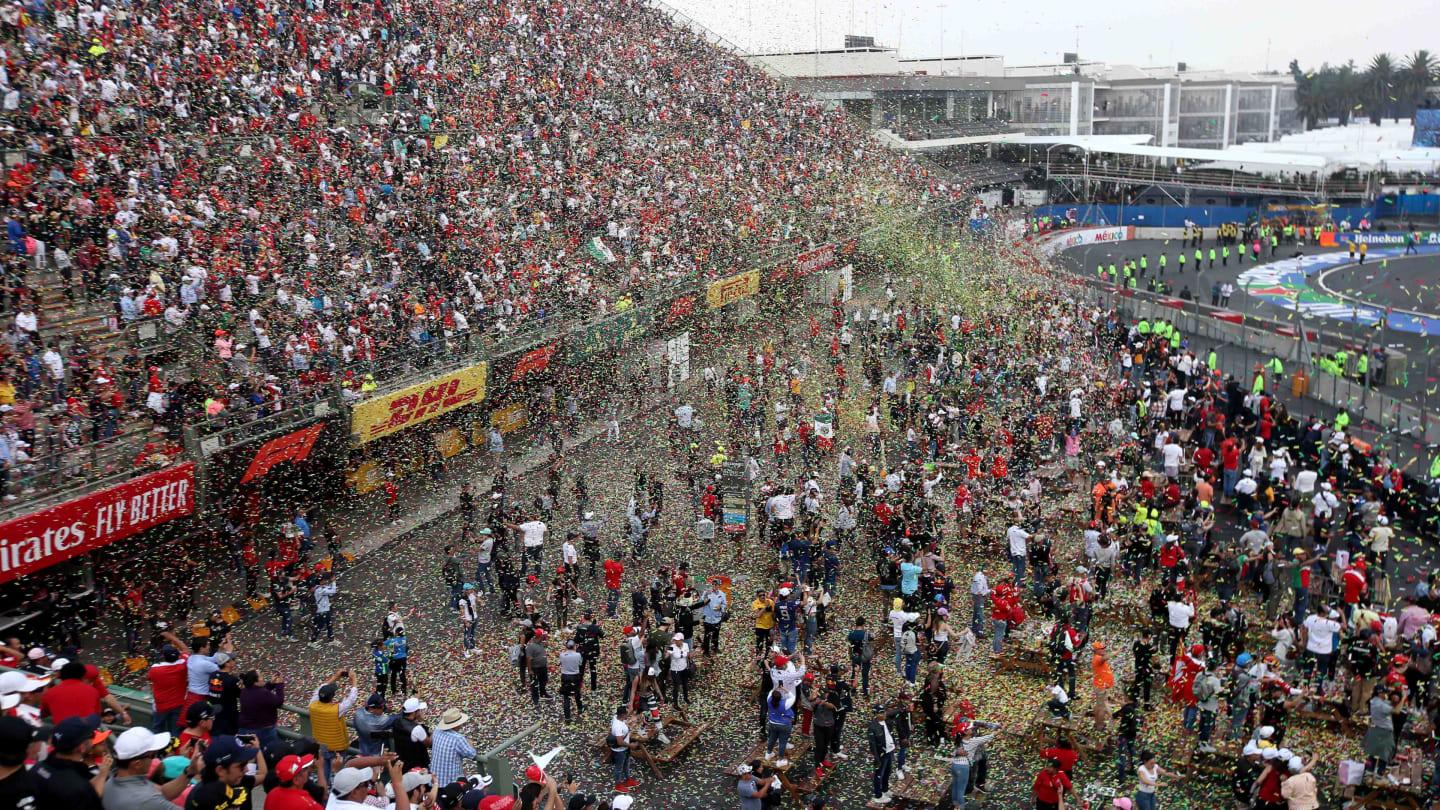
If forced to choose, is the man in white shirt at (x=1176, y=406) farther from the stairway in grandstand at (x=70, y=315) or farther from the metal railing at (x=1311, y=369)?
the stairway in grandstand at (x=70, y=315)

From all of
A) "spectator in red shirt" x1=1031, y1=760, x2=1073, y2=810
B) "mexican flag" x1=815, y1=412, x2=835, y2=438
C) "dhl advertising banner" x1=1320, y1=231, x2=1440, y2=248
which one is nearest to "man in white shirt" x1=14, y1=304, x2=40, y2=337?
"mexican flag" x1=815, y1=412, x2=835, y2=438

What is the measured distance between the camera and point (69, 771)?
640 cm

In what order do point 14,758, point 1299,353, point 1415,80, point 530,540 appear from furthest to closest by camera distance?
point 1415,80, point 1299,353, point 530,540, point 14,758

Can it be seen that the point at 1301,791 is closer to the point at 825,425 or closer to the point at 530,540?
the point at 530,540

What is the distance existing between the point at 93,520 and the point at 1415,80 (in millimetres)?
143331

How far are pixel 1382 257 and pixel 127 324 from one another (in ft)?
191

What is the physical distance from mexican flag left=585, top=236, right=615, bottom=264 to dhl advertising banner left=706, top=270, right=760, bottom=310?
293cm

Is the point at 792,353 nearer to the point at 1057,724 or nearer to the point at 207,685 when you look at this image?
the point at 1057,724

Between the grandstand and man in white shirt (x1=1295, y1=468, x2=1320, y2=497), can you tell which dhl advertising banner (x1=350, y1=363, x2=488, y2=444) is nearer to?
the grandstand

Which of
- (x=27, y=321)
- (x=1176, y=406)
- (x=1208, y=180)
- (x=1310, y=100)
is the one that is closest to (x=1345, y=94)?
(x=1310, y=100)

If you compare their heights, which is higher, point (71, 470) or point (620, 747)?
point (71, 470)

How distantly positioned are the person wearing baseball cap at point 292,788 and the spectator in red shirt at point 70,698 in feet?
7.13

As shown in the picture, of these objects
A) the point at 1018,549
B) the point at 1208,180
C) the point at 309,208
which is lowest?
the point at 1018,549

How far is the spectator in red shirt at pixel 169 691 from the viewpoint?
10641 millimetres
